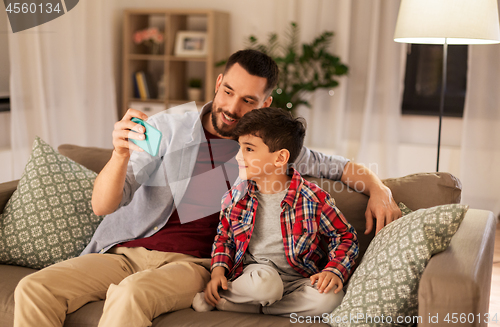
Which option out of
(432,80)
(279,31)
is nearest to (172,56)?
(279,31)

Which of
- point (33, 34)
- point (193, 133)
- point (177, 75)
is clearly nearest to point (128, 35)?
point (177, 75)

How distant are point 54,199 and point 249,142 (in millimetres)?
750

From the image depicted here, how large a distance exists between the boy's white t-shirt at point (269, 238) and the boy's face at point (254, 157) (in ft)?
0.31

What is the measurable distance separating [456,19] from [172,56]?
8.96 feet

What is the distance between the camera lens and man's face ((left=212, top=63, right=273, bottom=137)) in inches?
66.2

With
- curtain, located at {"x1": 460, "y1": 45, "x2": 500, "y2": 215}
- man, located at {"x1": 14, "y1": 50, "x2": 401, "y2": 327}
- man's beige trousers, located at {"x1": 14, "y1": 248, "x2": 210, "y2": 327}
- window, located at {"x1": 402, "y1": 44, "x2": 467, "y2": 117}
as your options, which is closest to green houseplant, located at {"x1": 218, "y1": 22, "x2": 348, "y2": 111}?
window, located at {"x1": 402, "y1": 44, "x2": 467, "y2": 117}

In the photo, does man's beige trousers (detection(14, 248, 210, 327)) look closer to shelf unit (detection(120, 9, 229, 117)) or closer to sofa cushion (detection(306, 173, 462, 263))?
sofa cushion (detection(306, 173, 462, 263))

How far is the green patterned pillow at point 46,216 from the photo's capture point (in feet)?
5.23

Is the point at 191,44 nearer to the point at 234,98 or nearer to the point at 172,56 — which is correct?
the point at 172,56

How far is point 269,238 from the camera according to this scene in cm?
145

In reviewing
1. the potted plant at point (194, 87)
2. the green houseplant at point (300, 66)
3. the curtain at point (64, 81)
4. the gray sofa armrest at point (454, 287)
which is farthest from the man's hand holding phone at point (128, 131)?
the potted plant at point (194, 87)

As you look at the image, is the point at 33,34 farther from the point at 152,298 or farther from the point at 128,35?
the point at 152,298

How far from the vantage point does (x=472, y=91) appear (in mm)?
3686

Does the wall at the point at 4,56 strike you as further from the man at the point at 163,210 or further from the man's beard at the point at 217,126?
the man's beard at the point at 217,126
